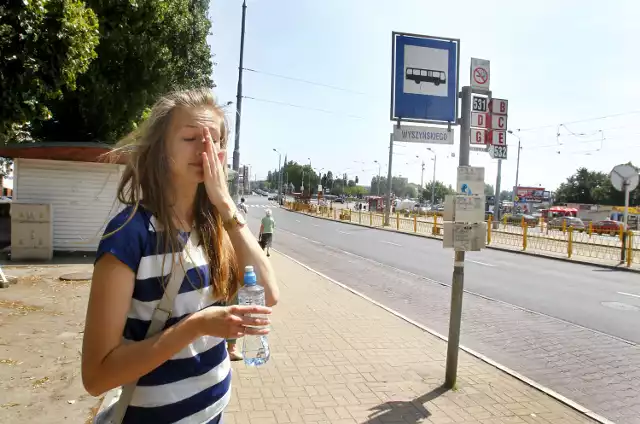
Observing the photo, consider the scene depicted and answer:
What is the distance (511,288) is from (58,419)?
9.80 metres

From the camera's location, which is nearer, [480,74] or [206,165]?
[206,165]

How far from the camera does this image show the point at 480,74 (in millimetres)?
5016

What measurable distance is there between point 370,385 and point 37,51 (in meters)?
5.61

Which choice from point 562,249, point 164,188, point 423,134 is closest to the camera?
point 164,188

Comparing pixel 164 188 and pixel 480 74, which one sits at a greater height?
pixel 480 74

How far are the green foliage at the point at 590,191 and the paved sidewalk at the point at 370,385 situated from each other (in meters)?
73.5

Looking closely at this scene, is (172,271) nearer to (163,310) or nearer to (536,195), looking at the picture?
(163,310)

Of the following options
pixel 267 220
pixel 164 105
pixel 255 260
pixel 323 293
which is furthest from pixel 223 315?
pixel 267 220

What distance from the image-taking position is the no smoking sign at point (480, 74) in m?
4.98

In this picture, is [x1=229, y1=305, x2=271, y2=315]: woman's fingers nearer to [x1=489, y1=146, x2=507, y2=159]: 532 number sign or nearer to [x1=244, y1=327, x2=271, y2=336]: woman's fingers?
[x1=244, y1=327, x2=271, y2=336]: woman's fingers

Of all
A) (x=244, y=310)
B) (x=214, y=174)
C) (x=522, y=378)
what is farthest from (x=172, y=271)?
(x=522, y=378)

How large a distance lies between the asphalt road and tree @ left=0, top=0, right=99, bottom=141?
6.48 m

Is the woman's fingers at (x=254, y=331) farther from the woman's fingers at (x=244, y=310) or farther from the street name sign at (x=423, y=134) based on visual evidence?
the street name sign at (x=423, y=134)

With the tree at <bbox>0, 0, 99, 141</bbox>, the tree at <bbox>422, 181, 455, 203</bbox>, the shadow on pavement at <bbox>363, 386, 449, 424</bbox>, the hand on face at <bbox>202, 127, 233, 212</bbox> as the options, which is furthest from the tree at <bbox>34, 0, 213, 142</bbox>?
the tree at <bbox>422, 181, 455, 203</bbox>
